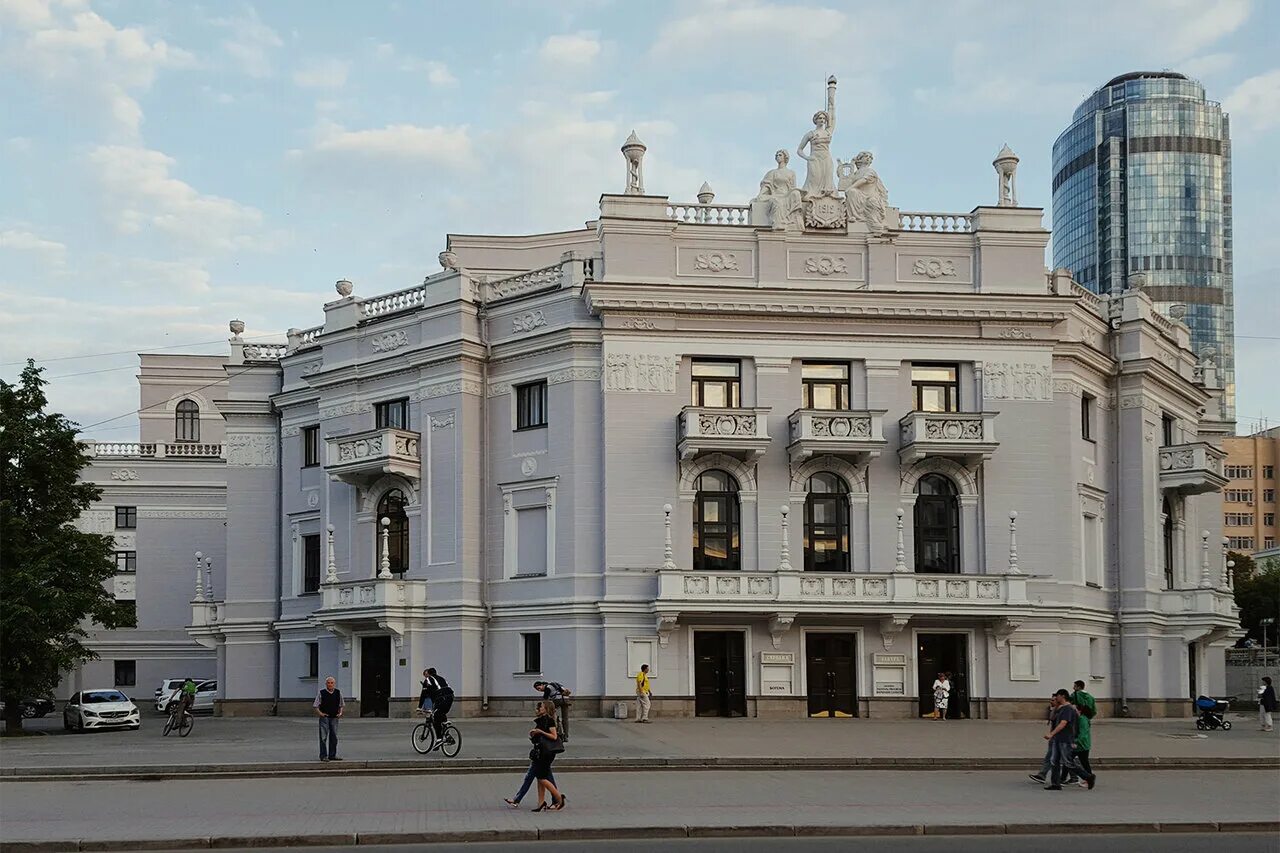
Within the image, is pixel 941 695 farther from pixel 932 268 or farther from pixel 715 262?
pixel 715 262

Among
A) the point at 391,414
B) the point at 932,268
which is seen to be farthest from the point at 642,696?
the point at 932,268

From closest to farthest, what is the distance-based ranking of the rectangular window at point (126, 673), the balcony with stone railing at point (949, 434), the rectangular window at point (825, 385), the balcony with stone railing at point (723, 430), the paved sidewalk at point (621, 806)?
the paved sidewalk at point (621, 806) < the balcony with stone railing at point (723, 430) < the balcony with stone railing at point (949, 434) < the rectangular window at point (825, 385) < the rectangular window at point (126, 673)

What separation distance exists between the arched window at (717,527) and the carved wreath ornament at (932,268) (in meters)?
8.72

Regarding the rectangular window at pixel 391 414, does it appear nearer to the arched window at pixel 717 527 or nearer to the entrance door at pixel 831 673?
the arched window at pixel 717 527

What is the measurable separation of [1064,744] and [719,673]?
19791 millimetres

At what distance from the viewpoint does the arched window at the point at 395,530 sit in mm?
49344

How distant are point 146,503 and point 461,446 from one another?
2965cm

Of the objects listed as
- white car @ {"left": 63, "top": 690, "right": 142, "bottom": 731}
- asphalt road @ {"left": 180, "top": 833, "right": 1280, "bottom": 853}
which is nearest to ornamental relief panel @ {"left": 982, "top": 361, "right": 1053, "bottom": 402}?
asphalt road @ {"left": 180, "top": 833, "right": 1280, "bottom": 853}

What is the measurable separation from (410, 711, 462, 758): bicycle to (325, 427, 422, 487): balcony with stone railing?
16887 millimetres

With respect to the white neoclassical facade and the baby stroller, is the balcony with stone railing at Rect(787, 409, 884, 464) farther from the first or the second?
the baby stroller

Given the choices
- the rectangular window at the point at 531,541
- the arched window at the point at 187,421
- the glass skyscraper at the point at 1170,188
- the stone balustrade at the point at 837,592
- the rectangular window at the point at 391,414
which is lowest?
the stone balustrade at the point at 837,592

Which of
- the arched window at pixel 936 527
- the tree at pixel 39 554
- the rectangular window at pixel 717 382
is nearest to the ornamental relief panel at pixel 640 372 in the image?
the rectangular window at pixel 717 382

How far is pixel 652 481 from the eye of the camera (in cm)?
4512

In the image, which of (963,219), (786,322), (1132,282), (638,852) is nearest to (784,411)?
(786,322)
